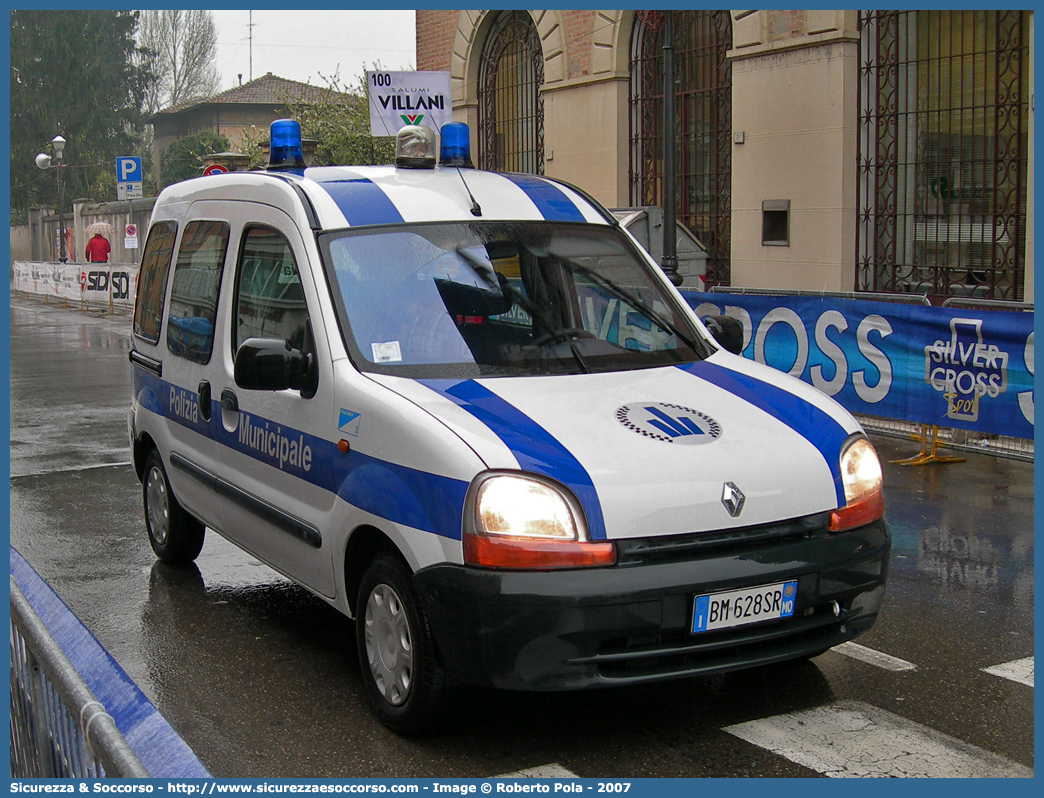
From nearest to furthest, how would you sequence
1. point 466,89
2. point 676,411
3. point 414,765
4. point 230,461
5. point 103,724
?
point 103,724, point 414,765, point 676,411, point 230,461, point 466,89

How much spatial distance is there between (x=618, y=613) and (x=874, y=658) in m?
1.78

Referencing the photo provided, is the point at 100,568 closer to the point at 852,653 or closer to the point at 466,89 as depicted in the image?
the point at 852,653

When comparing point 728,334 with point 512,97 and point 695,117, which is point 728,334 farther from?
point 512,97

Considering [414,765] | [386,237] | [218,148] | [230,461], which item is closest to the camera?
[414,765]

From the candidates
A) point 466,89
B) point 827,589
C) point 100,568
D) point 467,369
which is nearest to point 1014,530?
point 827,589

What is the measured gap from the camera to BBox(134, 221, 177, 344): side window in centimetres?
673

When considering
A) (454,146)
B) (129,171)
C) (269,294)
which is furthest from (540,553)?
(129,171)

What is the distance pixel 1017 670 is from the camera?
511 centimetres

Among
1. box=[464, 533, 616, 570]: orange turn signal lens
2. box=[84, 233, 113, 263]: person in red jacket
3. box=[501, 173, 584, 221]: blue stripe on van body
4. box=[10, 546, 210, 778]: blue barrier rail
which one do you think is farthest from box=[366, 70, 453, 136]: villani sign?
box=[84, 233, 113, 263]: person in red jacket

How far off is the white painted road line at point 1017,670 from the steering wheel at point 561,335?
2124mm

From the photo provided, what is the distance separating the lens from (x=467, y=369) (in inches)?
186

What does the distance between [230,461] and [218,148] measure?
207 ft

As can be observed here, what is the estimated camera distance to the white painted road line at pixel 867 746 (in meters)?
4.08

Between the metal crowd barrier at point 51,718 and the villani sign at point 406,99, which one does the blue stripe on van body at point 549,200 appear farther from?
the villani sign at point 406,99
